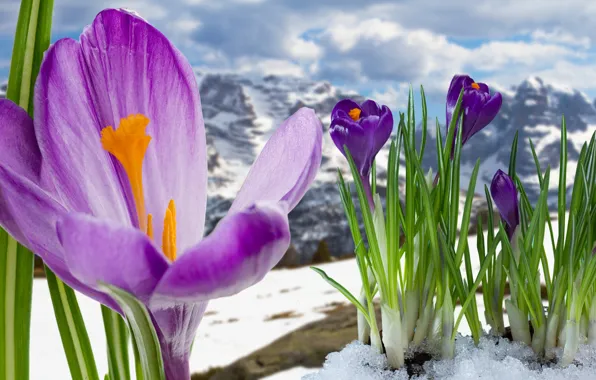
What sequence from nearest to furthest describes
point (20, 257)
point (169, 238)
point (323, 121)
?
1. point (169, 238)
2. point (20, 257)
3. point (323, 121)

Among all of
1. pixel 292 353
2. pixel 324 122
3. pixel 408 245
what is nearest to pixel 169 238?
pixel 408 245

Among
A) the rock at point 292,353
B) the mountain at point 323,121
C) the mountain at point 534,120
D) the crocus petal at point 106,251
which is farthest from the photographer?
the mountain at point 534,120

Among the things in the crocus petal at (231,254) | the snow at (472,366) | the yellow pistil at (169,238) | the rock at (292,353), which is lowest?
the rock at (292,353)

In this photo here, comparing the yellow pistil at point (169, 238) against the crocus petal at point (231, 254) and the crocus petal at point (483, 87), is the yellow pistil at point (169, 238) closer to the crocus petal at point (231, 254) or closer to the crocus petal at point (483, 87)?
the crocus petal at point (231, 254)

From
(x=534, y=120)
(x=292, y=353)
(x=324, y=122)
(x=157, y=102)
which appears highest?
(x=157, y=102)

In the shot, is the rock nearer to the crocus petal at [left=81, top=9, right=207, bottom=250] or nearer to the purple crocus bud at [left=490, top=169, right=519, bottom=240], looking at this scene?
the purple crocus bud at [left=490, top=169, right=519, bottom=240]

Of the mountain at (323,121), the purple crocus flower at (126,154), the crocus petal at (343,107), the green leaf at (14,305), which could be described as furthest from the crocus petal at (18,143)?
the mountain at (323,121)

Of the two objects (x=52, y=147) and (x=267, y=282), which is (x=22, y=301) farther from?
(x=267, y=282)

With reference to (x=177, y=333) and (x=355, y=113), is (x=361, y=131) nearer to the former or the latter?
(x=355, y=113)
